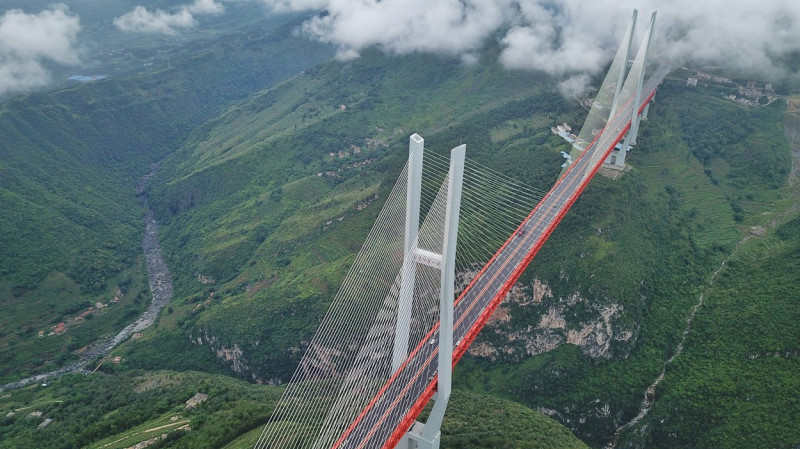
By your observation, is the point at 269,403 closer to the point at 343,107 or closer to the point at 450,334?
the point at 450,334

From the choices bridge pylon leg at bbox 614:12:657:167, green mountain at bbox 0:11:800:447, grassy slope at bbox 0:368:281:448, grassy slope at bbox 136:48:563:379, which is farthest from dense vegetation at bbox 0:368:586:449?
bridge pylon leg at bbox 614:12:657:167

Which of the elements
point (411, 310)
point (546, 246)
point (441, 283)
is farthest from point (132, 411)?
point (546, 246)

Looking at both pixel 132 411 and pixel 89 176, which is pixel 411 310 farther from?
pixel 89 176

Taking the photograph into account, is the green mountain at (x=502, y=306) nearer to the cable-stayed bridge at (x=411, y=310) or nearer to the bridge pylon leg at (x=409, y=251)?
the cable-stayed bridge at (x=411, y=310)

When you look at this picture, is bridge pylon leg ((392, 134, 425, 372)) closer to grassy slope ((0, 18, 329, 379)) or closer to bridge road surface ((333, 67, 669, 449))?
bridge road surface ((333, 67, 669, 449))

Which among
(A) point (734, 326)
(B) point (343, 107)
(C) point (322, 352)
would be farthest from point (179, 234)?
(A) point (734, 326)
